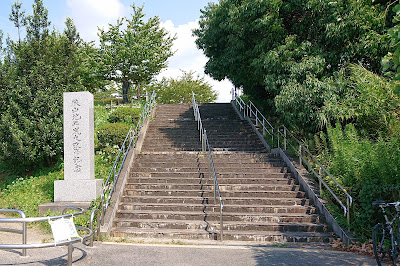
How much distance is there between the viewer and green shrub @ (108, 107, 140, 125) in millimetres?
16375

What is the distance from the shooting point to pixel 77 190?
924 centimetres

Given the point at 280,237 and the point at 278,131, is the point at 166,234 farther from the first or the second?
the point at 278,131

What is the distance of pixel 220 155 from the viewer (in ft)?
40.6

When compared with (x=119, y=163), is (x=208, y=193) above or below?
below

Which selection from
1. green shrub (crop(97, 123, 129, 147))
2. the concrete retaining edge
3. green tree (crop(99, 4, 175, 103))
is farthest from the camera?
green tree (crop(99, 4, 175, 103))

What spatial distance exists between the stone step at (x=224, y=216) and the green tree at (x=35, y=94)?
484 centimetres

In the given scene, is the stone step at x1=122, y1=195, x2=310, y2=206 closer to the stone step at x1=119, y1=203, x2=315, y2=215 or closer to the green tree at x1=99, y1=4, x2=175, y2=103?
the stone step at x1=119, y1=203, x2=315, y2=215

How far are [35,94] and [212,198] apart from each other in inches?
293

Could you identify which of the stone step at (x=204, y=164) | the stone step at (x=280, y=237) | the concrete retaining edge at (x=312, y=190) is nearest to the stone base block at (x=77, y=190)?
the stone step at (x=204, y=164)

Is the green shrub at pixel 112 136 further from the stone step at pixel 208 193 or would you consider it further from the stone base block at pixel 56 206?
the stone base block at pixel 56 206

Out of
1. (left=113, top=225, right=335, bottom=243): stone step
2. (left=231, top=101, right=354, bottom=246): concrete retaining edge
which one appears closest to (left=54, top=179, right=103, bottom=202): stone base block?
(left=113, top=225, right=335, bottom=243): stone step

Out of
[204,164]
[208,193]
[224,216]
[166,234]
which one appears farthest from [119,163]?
[224,216]

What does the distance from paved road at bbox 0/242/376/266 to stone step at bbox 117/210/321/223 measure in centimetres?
134

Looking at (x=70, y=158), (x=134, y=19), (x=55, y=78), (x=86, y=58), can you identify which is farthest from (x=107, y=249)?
(x=134, y=19)
